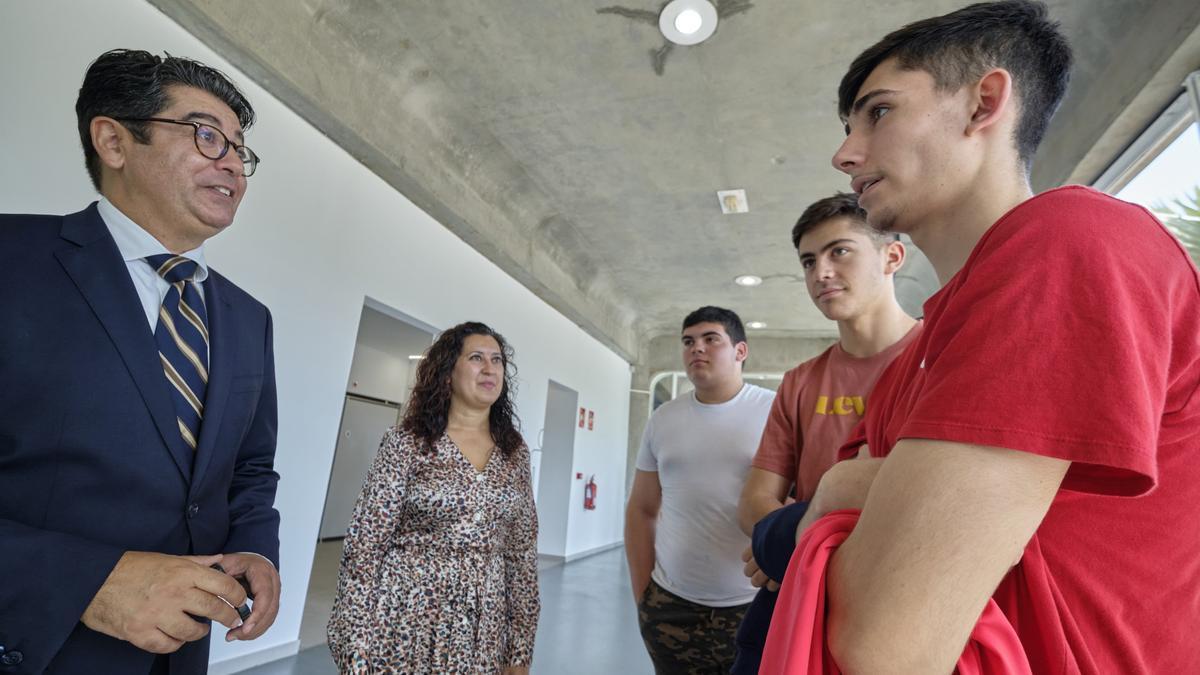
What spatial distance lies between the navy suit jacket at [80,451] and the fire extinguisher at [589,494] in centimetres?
695

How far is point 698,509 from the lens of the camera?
6.98ft

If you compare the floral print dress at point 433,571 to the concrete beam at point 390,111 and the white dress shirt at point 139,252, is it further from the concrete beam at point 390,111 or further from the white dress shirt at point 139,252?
the concrete beam at point 390,111

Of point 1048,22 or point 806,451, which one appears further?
point 806,451

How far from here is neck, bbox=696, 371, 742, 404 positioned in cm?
234

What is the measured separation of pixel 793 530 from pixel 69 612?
107cm

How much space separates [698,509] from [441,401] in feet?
3.45

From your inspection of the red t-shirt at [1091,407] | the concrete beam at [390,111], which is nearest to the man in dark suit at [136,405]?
the red t-shirt at [1091,407]

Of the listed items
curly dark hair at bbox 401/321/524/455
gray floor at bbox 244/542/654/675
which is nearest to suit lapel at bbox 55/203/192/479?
curly dark hair at bbox 401/321/524/455

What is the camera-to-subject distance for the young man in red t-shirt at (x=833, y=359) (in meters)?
1.45

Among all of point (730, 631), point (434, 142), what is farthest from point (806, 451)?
point (434, 142)

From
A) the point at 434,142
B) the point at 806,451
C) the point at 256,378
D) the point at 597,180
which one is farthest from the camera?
the point at 597,180

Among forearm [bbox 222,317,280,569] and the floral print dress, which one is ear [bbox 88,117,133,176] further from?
the floral print dress

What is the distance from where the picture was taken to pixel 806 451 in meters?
1.46

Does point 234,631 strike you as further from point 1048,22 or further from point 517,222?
point 517,222
